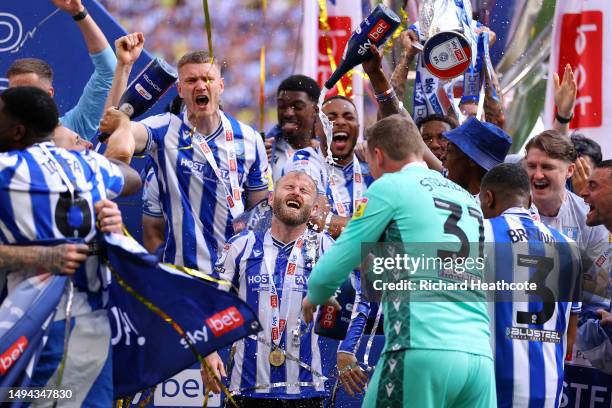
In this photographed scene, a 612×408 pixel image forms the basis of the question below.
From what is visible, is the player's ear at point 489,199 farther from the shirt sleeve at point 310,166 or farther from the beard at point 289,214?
the shirt sleeve at point 310,166

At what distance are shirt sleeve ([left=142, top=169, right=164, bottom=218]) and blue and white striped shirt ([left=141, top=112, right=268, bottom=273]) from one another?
0.16 feet

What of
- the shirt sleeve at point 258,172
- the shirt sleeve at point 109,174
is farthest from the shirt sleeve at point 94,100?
the shirt sleeve at point 109,174

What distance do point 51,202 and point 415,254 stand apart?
167cm

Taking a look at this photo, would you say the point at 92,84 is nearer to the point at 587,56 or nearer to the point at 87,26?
the point at 87,26

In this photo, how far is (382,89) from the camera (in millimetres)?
7840

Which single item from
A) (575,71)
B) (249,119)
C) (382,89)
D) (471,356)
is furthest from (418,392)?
(249,119)

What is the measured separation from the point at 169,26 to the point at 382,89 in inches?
179

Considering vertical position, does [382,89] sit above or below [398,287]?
above

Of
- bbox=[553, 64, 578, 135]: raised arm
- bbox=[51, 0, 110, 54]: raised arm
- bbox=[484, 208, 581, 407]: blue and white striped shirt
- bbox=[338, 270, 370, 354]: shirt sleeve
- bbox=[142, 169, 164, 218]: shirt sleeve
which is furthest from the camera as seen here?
bbox=[553, 64, 578, 135]: raised arm

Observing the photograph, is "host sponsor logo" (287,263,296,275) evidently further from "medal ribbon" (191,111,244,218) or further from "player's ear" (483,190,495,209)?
"player's ear" (483,190,495,209)

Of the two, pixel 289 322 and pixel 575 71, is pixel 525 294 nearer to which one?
pixel 289 322

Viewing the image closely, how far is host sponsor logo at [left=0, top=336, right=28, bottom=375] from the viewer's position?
498 centimetres

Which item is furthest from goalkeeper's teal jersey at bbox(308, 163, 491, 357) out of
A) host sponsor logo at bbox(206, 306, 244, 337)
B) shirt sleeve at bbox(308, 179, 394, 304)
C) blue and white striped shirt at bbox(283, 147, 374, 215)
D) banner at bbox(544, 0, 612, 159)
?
banner at bbox(544, 0, 612, 159)

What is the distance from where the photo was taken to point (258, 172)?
7844 millimetres
